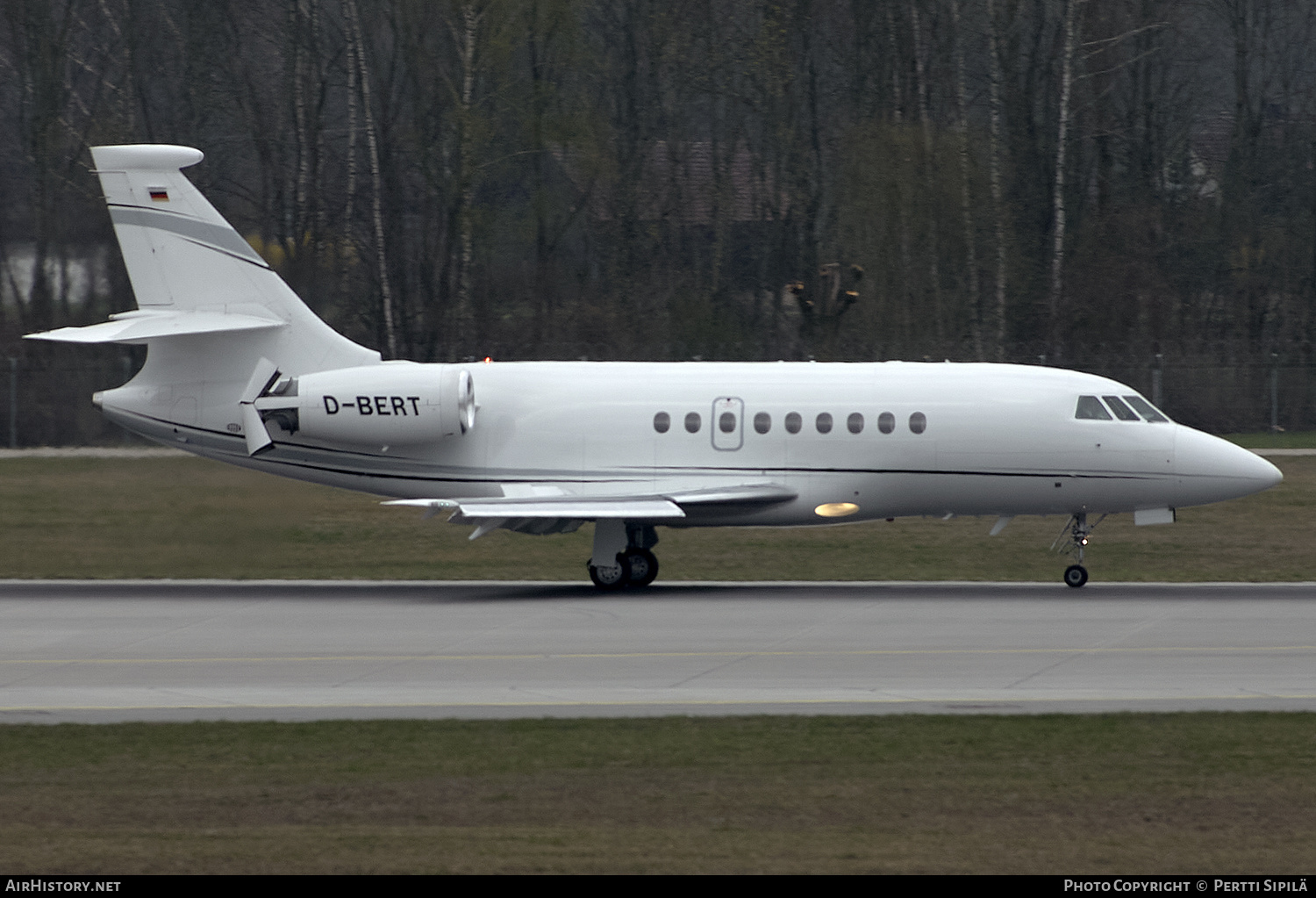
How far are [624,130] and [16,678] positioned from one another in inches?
1520

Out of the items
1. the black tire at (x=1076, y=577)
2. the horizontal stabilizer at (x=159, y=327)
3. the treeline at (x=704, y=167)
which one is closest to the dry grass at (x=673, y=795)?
the black tire at (x=1076, y=577)

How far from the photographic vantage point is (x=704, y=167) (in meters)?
56.7

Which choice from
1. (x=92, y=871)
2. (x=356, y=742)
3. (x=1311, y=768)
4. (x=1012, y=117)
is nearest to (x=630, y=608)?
(x=356, y=742)

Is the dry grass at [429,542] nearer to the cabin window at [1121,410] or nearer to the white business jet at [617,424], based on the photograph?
the white business jet at [617,424]

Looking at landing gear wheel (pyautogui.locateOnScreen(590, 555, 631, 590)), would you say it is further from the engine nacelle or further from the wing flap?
the engine nacelle

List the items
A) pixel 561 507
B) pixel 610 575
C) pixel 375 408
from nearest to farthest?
1. pixel 561 507
2. pixel 610 575
3. pixel 375 408

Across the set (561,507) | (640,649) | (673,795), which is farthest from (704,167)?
(673,795)

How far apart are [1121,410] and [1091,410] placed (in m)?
0.45

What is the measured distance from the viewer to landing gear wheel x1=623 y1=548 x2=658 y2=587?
83.3 ft

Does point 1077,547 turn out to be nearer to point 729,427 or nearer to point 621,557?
point 729,427

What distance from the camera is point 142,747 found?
13.7m

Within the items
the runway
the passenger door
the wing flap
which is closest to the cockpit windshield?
the runway

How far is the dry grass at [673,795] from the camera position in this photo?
33.3 ft
